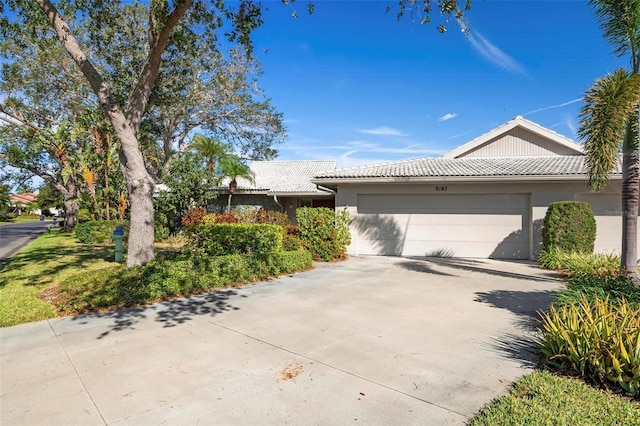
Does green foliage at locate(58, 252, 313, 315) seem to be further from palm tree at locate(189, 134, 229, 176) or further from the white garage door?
palm tree at locate(189, 134, 229, 176)

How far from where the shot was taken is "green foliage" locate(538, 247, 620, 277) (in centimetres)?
886

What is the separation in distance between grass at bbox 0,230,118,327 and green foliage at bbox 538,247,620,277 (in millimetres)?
11343

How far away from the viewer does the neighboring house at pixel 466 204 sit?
1232cm

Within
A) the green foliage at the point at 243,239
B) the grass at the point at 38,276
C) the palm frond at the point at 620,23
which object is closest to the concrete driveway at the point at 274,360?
the grass at the point at 38,276

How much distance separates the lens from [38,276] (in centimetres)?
896

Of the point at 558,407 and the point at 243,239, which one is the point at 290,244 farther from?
the point at 558,407

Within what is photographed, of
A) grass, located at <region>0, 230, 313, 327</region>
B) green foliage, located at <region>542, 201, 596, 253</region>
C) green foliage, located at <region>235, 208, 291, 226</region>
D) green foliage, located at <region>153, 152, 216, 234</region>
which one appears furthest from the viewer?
green foliage, located at <region>153, 152, 216, 234</region>

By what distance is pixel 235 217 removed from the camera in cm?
1866

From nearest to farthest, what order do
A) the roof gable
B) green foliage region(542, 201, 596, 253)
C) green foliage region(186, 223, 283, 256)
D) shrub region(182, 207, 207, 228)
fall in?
1. green foliage region(186, 223, 283, 256)
2. green foliage region(542, 201, 596, 253)
3. the roof gable
4. shrub region(182, 207, 207, 228)

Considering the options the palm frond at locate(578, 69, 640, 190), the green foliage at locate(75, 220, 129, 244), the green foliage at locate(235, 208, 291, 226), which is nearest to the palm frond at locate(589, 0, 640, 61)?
the palm frond at locate(578, 69, 640, 190)

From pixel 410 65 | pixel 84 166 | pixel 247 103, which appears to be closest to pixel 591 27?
pixel 410 65

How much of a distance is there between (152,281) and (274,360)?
3.90 m

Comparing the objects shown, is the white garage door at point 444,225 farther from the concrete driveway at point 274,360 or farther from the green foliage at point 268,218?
the concrete driveway at point 274,360

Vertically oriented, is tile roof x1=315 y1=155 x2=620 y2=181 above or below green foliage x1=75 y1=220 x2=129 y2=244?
above
